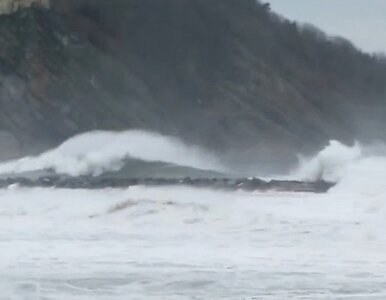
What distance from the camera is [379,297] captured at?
311 cm

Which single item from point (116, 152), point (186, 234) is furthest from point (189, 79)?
point (186, 234)

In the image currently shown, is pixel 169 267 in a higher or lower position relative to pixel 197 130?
lower

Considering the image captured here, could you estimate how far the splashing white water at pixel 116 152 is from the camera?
336cm

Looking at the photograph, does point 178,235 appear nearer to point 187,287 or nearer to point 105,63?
point 187,287

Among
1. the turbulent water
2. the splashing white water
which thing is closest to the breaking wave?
the turbulent water

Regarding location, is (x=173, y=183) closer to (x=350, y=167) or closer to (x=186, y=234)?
(x=186, y=234)

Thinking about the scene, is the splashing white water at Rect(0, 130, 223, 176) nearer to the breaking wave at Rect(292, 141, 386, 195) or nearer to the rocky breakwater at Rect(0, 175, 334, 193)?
the rocky breakwater at Rect(0, 175, 334, 193)

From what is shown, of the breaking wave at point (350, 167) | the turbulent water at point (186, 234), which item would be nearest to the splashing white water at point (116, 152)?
the turbulent water at point (186, 234)

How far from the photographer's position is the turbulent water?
124 inches

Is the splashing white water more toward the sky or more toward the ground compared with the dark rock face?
more toward the ground

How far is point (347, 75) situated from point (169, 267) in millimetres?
761

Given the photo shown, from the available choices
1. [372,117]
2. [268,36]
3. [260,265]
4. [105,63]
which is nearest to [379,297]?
[260,265]

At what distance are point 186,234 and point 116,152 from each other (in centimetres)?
32

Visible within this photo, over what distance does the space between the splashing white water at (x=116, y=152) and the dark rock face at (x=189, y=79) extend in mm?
28
